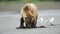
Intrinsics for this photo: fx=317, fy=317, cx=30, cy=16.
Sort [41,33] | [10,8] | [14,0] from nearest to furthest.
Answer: [41,33] → [10,8] → [14,0]

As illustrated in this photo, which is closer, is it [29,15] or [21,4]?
[29,15]

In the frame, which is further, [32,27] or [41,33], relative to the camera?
[32,27]

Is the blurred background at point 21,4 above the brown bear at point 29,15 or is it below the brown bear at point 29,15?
below

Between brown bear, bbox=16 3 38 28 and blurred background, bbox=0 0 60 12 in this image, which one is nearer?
brown bear, bbox=16 3 38 28

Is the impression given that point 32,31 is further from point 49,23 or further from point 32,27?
point 49,23

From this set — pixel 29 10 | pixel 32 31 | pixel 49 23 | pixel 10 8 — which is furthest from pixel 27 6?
pixel 10 8

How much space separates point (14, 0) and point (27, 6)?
12.7 meters

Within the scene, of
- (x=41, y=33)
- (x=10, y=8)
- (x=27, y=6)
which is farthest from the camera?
(x=10, y=8)

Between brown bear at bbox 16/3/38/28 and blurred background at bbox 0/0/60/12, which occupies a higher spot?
brown bear at bbox 16/3/38/28

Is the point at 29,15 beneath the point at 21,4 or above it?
above

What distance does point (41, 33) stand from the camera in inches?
287

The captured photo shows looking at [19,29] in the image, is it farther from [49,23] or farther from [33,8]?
[49,23]

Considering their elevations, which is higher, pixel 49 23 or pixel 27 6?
pixel 27 6

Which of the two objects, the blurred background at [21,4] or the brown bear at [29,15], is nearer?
the brown bear at [29,15]
